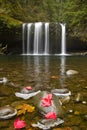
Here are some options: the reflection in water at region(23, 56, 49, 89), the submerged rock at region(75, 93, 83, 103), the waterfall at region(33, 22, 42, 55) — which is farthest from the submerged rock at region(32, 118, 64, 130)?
the waterfall at region(33, 22, 42, 55)

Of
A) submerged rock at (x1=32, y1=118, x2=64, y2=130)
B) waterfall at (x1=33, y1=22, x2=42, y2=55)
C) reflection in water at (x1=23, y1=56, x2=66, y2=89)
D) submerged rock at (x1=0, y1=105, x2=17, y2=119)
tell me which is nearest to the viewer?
submerged rock at (x1=32, y1=118, x2=64, y2=130)

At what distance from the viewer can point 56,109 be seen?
3.75m

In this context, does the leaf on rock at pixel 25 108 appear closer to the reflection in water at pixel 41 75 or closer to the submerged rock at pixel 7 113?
the submerged rock at pixel 7 113

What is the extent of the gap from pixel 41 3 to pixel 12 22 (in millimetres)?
10129

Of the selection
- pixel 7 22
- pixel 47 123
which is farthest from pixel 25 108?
pixel 7 22

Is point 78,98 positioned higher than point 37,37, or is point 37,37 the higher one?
point 37,37

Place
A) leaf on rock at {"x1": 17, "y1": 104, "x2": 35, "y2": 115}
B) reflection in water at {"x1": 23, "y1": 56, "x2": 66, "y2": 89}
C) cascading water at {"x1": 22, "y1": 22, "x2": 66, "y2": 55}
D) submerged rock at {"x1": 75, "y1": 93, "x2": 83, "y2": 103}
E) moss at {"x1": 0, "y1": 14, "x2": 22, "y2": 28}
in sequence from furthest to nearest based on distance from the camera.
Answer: cascading water at {"x1": 22, "y1": 22, "x2": 66, "y2": 55}
moss at {"x1": 0, "y1": 14, "x2": 22, "y2": 28}
reflection in water at {"x1": 23, "y1": 56, "x2": 66, "y2": 89}
submerged rock at {"x1": 75, "y1": 93, "x2": 83, "y2": 103}
leaf on rock at {"x1": 17, "y1": 104, "x2": 35, "y2": 115}

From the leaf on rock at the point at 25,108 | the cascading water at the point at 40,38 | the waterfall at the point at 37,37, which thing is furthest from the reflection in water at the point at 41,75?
the cascading water at the point at 40,38

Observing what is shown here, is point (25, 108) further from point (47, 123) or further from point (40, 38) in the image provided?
point (40, 38)

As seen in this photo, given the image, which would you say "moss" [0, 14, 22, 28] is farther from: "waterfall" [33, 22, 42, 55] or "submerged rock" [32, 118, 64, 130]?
"submerged rock" [32, 118, 64, 130]

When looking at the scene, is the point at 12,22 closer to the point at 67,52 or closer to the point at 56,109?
the point at 67,52

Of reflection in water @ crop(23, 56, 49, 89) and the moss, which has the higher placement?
the moss

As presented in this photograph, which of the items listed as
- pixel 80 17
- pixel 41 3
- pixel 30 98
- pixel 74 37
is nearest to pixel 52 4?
pixel 41 3

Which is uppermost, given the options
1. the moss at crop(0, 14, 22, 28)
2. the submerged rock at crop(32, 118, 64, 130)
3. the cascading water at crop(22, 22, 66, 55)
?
the moss at crop(0, 14, 22, 28)
